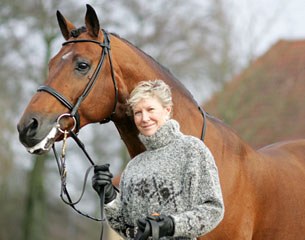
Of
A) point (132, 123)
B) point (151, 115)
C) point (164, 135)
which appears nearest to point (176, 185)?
point (164, 135)

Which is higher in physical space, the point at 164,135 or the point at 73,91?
the point at 73,91

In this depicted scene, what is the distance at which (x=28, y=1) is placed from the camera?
17.2 meters

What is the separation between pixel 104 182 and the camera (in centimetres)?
362

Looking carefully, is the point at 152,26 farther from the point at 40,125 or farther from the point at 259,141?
the point at 40,125

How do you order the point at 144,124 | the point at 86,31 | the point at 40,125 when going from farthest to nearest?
the point at 86,31 → the point at 40,125 → the point at 144,124

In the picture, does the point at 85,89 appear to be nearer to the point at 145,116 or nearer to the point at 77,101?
the point at 77,101

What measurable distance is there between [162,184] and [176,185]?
3.0 inches

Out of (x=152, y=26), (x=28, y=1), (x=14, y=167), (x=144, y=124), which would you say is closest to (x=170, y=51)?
(x=152, y=26)

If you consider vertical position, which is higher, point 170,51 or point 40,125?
point 170,51

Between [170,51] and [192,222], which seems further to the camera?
[170,51]

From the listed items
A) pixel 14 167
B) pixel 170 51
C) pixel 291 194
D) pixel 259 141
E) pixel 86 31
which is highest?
pixel 170 51

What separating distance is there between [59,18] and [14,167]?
672 inches

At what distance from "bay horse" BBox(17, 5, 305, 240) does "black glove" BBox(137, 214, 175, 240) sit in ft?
3.62

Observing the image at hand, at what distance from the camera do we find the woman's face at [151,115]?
348 cm
